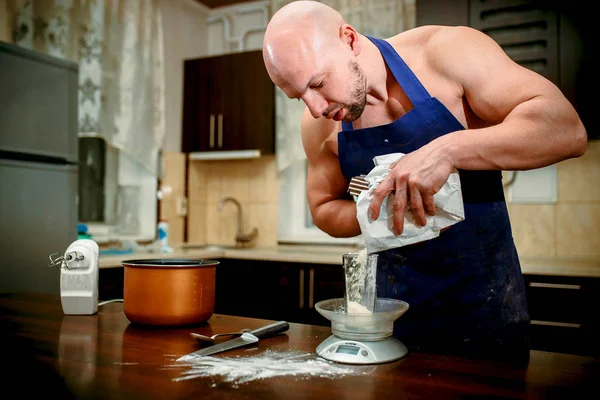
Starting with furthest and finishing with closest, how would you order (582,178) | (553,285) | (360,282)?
1. (582,178)
2. (553,285)
3. (360,282)

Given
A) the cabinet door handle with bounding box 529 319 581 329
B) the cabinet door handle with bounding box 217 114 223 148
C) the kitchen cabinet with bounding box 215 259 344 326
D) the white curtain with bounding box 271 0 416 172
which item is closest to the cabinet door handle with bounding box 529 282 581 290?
the cabinet door handle with bounding box 529 319 581 329

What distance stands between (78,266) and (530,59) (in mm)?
2249

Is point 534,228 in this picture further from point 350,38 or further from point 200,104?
point 200,104

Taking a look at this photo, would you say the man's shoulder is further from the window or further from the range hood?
the window

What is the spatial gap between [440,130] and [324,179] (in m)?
0.37

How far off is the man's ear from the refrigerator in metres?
1.44

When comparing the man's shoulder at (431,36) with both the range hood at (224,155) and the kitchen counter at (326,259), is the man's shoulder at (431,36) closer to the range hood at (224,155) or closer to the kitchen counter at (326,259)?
the kitchen counter at (326,259)

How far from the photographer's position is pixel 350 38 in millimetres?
1251

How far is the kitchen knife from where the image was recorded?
0.86m

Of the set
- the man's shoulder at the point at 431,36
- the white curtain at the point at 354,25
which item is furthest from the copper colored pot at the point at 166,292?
the white curtain at the point at 354,25

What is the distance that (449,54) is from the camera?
4.03 ft

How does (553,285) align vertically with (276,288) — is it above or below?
above

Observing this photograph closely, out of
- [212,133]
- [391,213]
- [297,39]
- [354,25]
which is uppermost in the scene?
[354,25]

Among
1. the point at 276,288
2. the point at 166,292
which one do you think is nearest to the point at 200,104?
the point at 276,288
